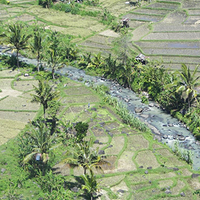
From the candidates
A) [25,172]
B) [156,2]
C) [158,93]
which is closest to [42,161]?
[25,172]

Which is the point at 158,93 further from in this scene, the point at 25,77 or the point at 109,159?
the point at 25,77

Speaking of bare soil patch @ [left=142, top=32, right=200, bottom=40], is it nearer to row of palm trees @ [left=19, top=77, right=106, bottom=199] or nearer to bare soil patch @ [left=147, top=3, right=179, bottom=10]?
bare soil patch @ [left=147, top=3, right=179, bottom=10]

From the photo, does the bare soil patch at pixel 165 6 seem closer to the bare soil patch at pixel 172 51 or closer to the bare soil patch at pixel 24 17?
the bare soil patch at pixel 172 51

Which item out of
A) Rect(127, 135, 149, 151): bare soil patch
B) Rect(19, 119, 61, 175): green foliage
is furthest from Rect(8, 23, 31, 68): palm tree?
Rect(127, 135, 149, 151): bare soil patch

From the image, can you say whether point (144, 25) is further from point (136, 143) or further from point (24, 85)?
point (136, 143)

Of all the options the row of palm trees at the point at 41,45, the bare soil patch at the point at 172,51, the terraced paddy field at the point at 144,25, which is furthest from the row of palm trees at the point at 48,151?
the bare soil patch at the point at 172,51

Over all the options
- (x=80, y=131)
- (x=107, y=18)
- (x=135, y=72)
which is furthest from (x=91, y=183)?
(x=107, y=18)
